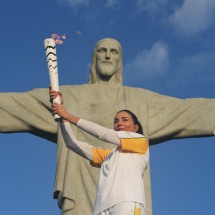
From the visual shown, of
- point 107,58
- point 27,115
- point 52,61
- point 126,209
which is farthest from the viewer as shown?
point 107,58

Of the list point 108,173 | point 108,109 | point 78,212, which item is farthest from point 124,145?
point 108,109

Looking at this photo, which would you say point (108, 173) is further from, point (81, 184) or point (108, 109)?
point (108, 109)

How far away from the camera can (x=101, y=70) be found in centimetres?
997

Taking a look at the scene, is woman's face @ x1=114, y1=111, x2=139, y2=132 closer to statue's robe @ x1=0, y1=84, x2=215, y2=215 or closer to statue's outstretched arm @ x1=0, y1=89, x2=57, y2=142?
statue's robe @ x1=0, y1=84, x2=215, y2=215

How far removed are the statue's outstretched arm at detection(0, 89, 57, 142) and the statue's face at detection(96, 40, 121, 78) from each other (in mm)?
990

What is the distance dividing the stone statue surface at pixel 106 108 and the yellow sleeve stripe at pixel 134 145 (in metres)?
3.38

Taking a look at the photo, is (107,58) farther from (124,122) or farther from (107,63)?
(124,122)

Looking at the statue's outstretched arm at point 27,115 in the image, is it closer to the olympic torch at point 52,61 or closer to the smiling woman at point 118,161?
the olympic torch at point 52,61

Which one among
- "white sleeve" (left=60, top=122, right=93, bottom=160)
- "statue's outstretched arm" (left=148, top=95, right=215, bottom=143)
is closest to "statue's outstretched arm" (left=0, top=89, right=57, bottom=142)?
"statue's outstretched arm" (left=148, top=95, right=215, bottom=143)

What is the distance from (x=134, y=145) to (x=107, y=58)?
14.8ft

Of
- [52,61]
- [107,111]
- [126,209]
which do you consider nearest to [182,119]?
[107,111]

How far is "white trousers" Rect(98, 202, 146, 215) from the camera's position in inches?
205

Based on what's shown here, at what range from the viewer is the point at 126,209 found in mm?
5223

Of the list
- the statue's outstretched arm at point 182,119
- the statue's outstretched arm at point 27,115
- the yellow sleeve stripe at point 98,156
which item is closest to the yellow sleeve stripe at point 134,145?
the yellow sleeve stripe at point 98,156
